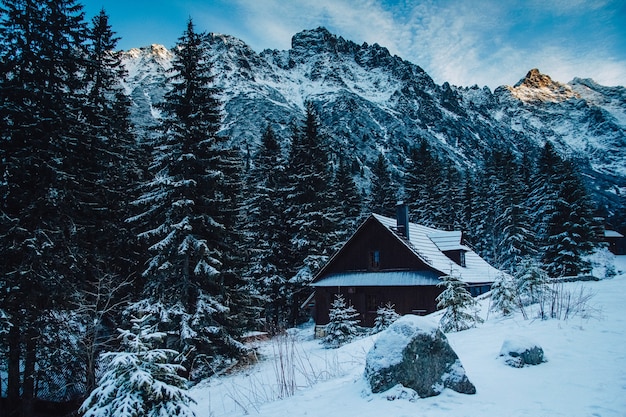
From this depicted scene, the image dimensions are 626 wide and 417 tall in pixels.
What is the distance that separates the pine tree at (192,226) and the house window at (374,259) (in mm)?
9693

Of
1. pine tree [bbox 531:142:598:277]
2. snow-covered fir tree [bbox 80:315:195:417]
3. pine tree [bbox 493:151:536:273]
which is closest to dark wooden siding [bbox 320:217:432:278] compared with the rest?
Answer: pine tree [bbox 531:142:598:277]

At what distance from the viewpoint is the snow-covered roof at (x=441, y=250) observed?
21.3 meters

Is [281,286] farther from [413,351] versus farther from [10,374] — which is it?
[413,351]

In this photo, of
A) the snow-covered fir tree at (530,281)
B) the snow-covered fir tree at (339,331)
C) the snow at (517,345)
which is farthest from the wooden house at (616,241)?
the snow at (517,345)

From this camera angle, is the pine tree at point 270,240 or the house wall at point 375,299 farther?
the pine tree at point 270,240

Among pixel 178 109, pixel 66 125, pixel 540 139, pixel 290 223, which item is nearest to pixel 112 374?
pixel 66 125

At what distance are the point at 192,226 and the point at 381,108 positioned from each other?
120883 millimetres

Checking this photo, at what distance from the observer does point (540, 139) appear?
160750mm

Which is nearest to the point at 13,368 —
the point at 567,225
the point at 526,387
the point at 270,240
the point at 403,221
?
the point at 526,387

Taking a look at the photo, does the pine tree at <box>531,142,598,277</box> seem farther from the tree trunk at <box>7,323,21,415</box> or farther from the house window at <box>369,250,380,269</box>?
the tree trunk at <box>7,323,21,415</box>

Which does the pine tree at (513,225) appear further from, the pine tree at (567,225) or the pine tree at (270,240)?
the pine tree at (270,240)

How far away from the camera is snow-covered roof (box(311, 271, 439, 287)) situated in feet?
66.0

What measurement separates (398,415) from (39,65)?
1578cm

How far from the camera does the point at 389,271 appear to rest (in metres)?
21.7
